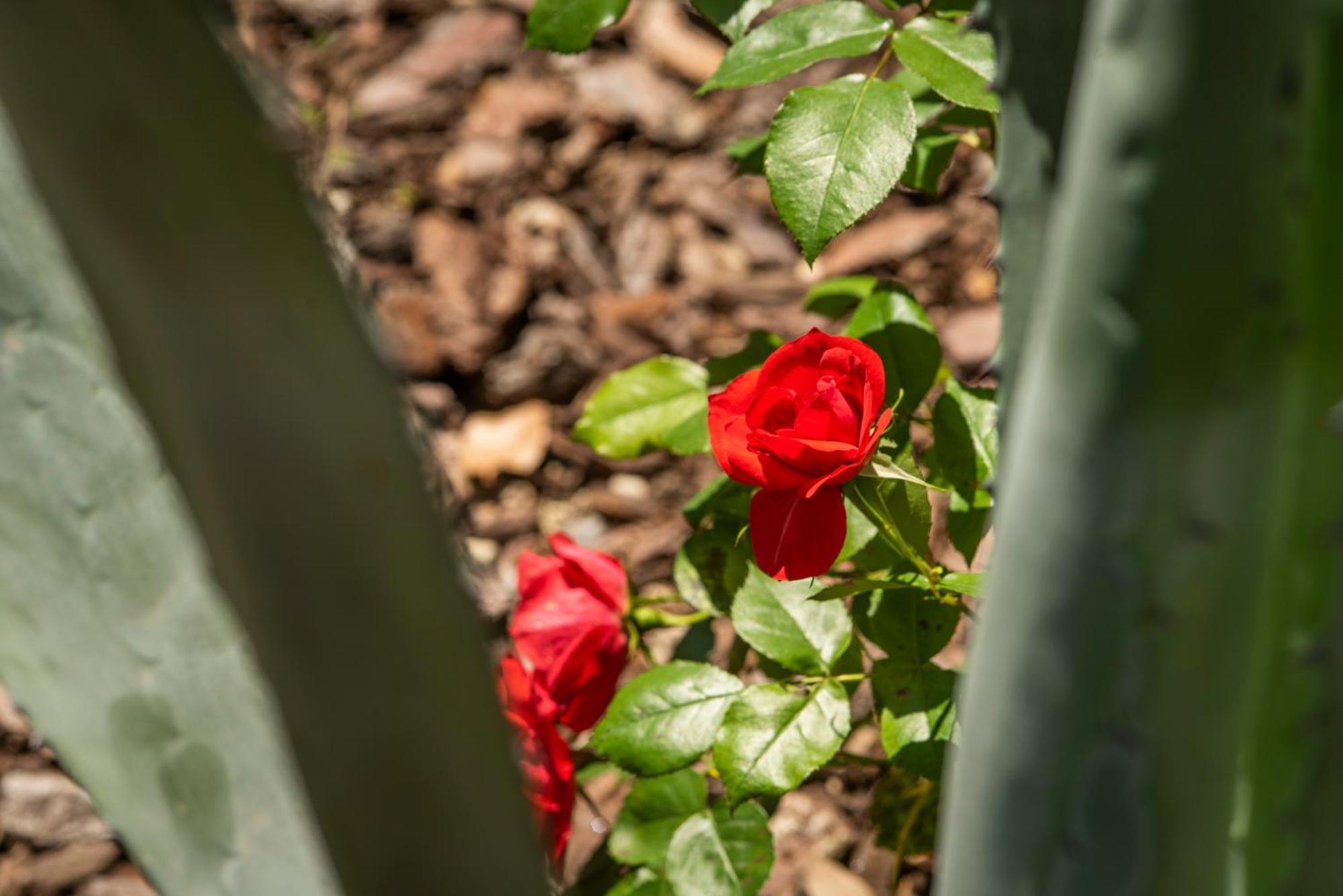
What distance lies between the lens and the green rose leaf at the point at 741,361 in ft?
2.72

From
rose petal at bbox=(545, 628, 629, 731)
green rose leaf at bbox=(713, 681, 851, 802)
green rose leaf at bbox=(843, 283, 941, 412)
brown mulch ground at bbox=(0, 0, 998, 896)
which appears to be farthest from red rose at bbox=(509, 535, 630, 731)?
brown mulch ground at bbox=(0, 0, 998, 896)

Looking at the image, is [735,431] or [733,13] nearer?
[735,431]

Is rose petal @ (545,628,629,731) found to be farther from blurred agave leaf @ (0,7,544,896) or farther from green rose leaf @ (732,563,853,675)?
blurred agave leaf @ (0,7,544,896)

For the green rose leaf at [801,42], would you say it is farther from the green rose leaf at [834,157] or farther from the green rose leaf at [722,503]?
the green rose leaf at [722,503]

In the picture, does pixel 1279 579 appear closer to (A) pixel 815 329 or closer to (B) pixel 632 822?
(A) pixel 815 329

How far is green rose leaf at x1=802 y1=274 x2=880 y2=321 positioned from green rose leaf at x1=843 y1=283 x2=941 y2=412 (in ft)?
0.45

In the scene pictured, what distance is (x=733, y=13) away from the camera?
743mm

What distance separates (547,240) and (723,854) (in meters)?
1.15

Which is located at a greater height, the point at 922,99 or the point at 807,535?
the point at 922,99

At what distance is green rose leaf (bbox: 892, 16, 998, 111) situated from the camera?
628 mm

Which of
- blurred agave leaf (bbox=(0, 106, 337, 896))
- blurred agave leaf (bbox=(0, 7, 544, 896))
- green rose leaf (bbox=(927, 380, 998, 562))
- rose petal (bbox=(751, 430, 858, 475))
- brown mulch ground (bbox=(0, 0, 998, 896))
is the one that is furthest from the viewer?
brown mulch ground (bbox=(0, 0, 998, 896))

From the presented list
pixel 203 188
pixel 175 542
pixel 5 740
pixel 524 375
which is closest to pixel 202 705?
pixel 175 542

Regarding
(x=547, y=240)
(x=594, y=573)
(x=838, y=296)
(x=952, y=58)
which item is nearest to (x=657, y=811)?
(x=594, y=573)

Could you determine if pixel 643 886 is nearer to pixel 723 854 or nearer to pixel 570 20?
pixel 723 854
